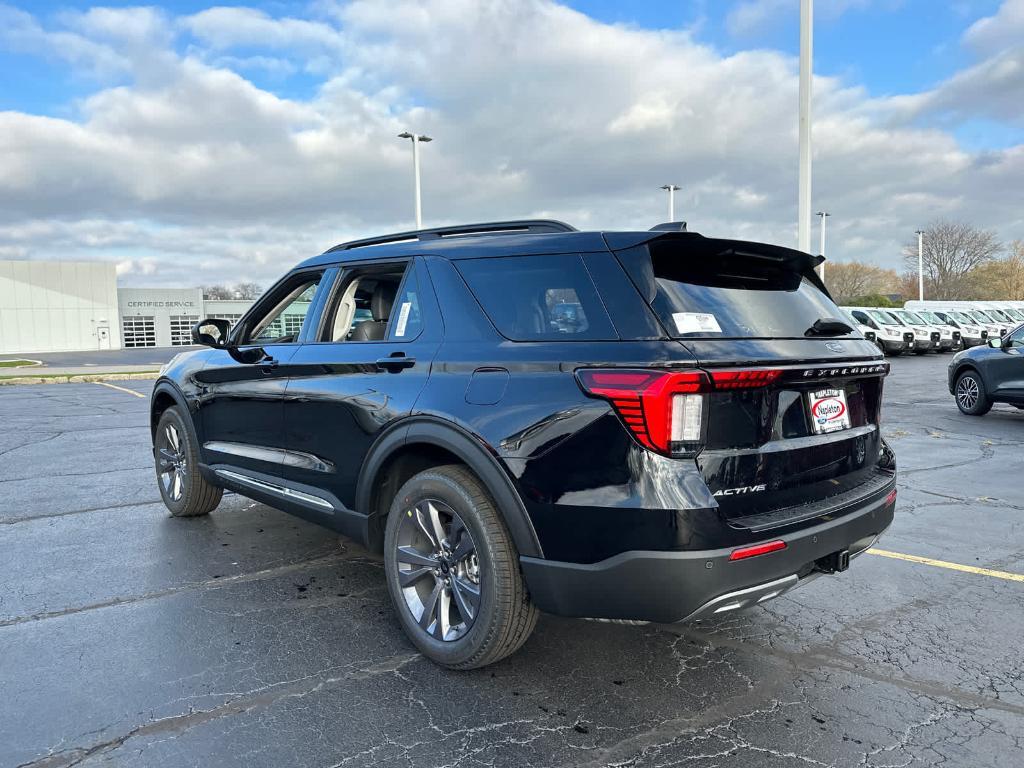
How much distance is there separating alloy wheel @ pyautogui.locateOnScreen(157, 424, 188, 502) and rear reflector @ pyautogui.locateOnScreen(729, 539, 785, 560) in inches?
169

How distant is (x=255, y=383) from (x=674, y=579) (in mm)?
2949

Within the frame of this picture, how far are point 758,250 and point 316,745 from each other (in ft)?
8.42

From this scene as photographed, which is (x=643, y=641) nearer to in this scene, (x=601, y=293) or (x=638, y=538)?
(x=638, y=538)

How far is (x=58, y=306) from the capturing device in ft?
210

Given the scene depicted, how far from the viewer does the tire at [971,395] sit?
38.5 ft

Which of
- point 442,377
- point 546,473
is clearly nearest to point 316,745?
point 546,473

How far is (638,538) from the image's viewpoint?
264 cm

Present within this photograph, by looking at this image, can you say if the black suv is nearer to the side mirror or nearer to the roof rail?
the roof rail

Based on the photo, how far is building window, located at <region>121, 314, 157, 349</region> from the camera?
68312mm

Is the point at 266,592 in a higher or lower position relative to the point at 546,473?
lower

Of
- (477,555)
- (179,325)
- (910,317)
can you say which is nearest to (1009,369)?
(477,555)

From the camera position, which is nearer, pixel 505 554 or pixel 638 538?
pixel 638 538

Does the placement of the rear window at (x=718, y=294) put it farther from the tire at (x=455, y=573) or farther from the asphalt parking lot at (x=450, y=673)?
the asphalt parking lot at (x=450, y=673)

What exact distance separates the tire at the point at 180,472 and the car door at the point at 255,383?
28 centimetres
